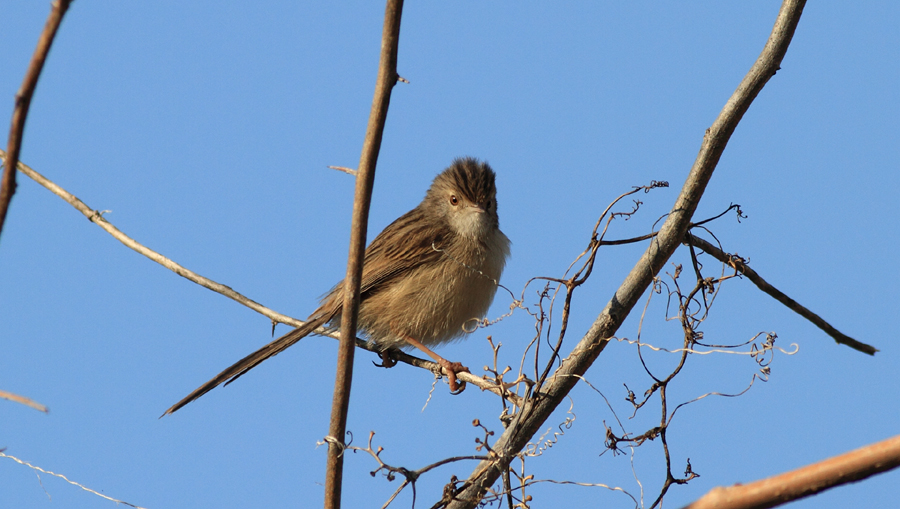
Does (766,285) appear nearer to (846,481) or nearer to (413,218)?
(846,481)

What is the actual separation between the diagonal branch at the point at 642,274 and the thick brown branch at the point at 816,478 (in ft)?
5.01

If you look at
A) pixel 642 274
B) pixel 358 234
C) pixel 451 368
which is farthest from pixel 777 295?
pixel 451 368

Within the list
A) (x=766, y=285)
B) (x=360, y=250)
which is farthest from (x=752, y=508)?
(x=766, y=285)

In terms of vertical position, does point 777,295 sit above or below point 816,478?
above

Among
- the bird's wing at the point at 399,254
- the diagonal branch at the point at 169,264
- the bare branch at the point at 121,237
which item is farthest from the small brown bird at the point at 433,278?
the bare branch at the point at 121,237

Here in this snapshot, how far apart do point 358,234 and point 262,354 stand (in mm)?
2927

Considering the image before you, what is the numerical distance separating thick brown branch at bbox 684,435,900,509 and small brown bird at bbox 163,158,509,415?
3.83 metres

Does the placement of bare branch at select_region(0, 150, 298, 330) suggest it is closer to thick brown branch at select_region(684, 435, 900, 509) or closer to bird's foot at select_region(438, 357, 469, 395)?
bird's foot at select_region(438, 357, 469, 395)

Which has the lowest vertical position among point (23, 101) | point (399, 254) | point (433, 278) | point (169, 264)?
point (23, 101)

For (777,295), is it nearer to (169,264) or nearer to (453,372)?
(453,372)

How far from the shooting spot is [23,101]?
4.90 feet

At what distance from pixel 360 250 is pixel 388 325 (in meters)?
3.33

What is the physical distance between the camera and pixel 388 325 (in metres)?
5.95

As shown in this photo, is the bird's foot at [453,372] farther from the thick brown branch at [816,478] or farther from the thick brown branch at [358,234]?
the thick brown branch at [816,478]
